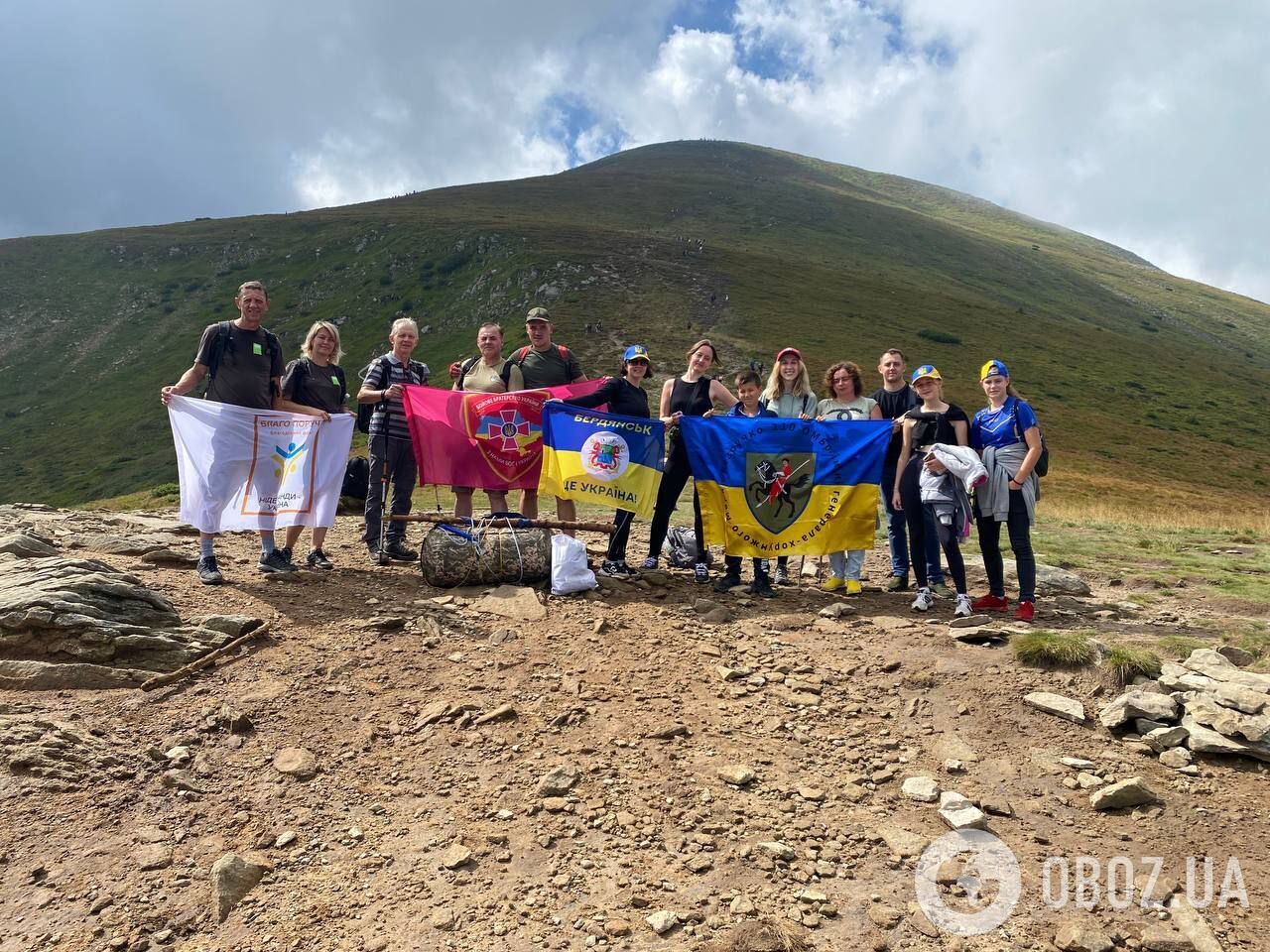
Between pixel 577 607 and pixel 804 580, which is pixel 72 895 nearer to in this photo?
pixel 577 607

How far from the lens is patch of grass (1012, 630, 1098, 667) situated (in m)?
5.41

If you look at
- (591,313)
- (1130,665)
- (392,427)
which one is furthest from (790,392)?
(591,313)

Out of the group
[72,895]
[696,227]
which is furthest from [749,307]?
[72,895]

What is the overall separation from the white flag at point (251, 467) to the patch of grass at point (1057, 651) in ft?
23.2

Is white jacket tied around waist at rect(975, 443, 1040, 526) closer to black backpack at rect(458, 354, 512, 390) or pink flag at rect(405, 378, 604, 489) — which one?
pink flag at rect(405, 378, 604, 489)

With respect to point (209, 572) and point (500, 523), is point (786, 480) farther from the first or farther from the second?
point (209, 572)

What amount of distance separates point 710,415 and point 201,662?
5.49 meters

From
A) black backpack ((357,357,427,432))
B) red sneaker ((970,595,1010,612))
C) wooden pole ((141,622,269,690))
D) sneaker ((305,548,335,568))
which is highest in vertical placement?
black backpack ((357,357,427,432))

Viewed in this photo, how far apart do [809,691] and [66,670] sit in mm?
5691

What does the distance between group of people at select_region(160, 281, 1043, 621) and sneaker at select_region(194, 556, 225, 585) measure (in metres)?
0.01

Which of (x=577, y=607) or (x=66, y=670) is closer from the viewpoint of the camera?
(x=66, y=670)

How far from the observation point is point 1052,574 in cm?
929

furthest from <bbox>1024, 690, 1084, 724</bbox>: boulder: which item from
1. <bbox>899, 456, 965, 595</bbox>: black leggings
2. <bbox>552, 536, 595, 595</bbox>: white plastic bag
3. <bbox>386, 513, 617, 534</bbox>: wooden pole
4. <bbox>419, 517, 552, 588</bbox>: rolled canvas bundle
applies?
<bbox>419, 517, 552, 588</bbox>: rolled canvas bundle

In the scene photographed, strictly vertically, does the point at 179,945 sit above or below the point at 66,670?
below
